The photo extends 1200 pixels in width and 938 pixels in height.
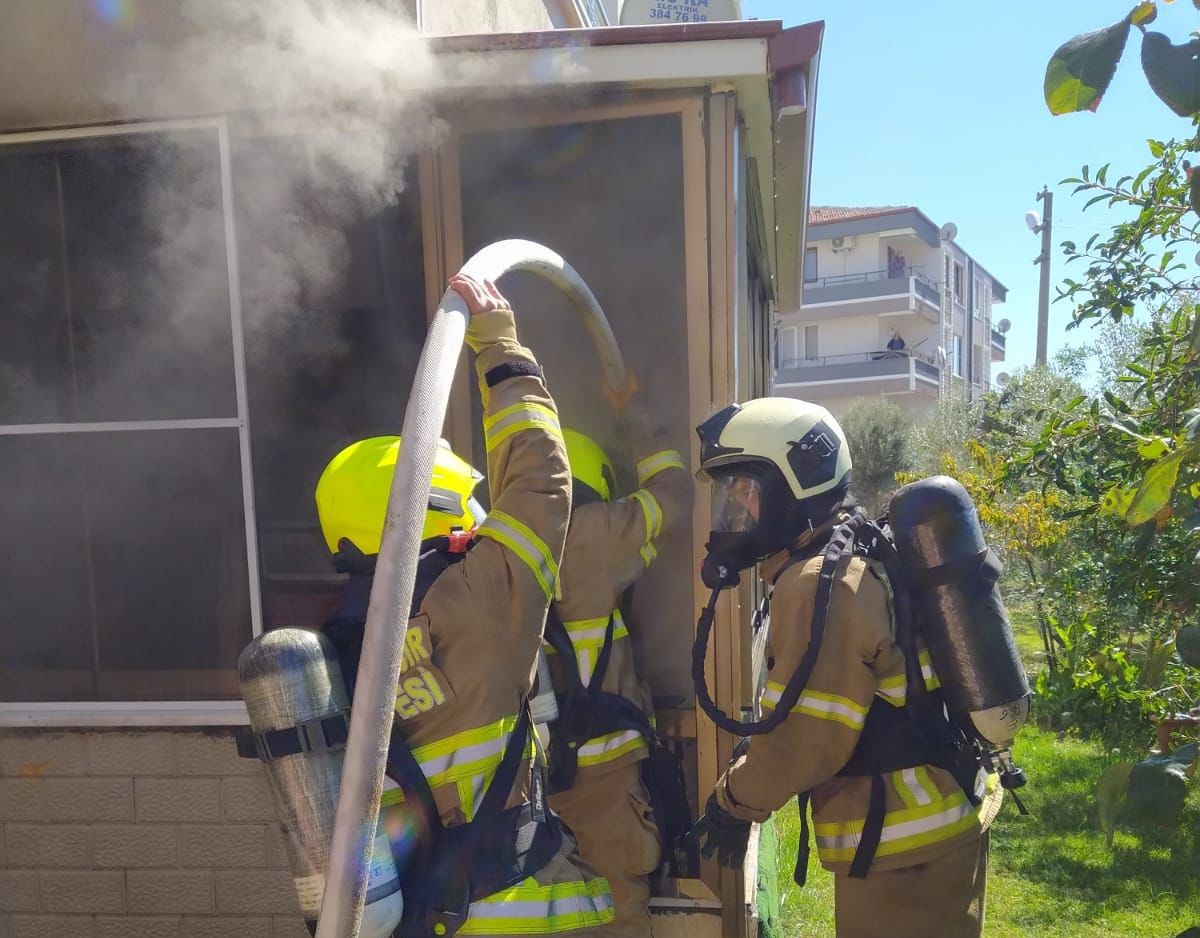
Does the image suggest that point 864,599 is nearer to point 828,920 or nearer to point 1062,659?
point 828,920

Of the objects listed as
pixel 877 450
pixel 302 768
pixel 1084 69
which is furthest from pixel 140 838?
pixel 877 450

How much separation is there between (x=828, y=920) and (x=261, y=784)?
267cm

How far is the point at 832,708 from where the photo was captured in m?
2.15

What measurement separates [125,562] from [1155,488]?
3.43 metres

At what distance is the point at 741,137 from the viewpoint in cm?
342

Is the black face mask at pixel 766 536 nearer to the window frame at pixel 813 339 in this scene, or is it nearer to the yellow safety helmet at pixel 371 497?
the yellow safety helmet at pixel 371 497

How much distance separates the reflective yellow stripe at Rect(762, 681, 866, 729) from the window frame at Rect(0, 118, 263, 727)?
1.97 meters

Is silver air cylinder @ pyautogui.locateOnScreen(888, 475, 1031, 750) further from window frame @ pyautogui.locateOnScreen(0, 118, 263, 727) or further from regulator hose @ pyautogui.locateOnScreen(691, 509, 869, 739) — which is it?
window frame @ pyautogui.locateOnScreen(0, 118, 263, 727)

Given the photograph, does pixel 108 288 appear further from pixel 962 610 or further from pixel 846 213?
pixel 846 213

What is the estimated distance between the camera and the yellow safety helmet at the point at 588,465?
8.86 feet

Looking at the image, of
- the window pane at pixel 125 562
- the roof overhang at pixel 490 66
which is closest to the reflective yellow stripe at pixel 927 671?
the roof overhang at pixel 490 66

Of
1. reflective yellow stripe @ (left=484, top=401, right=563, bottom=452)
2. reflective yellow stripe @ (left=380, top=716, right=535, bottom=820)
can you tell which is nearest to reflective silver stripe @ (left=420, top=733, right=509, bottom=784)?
reflective yellow stripe @ (left=380, top=716, right=535, bottom=820)

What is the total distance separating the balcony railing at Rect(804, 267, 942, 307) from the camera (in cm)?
3994

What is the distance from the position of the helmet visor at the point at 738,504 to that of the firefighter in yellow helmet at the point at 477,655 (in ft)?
1.84
